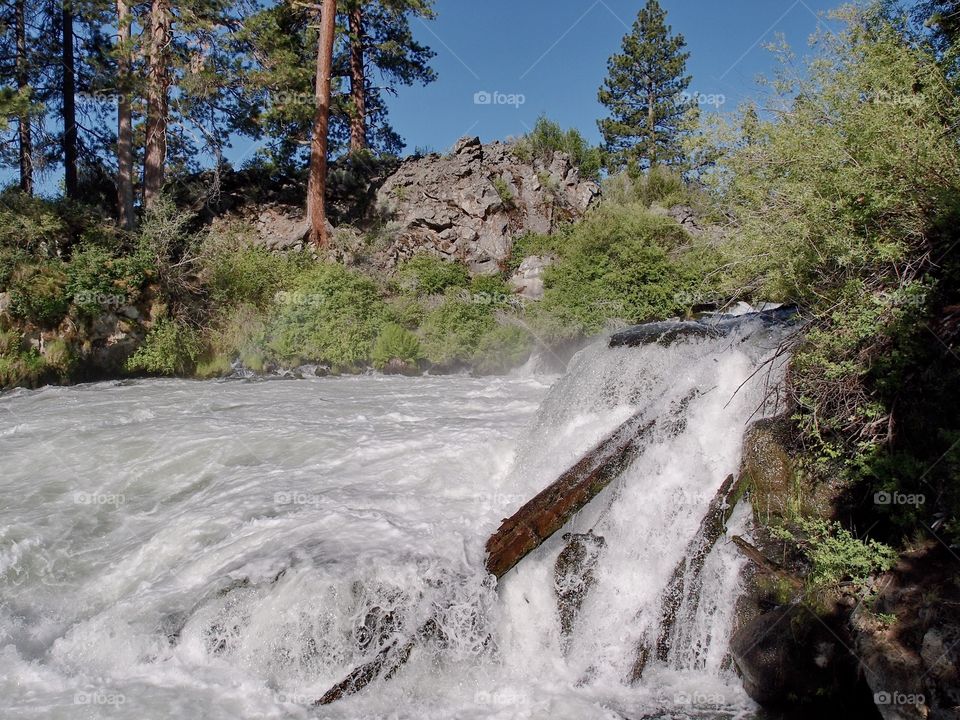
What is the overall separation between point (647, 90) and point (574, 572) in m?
34.3

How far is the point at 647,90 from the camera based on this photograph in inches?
1336

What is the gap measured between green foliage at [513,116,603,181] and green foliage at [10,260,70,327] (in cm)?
1454

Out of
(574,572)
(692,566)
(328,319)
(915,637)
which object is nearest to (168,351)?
(328,319)

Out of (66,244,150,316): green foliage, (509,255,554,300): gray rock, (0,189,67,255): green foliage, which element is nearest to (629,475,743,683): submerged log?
(509,255,554,300): gray rock

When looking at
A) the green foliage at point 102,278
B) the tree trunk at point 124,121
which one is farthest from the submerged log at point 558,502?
the tree trunk at point 124,121

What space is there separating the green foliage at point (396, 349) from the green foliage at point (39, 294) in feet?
21.1

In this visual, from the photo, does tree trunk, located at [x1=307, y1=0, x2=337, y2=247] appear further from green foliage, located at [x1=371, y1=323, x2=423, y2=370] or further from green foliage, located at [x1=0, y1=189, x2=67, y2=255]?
green foliage, located at [x1=0, y1=189, x2=67, y2=255]

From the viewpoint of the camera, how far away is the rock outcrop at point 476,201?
64.7ft

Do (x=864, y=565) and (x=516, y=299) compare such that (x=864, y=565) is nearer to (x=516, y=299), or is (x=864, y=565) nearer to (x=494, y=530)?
(x=494, y=530)

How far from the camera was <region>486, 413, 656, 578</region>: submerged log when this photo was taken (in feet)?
16.1

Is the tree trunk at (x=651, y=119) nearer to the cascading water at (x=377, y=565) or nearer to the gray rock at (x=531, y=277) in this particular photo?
the gray rock at (x=531, y=277)

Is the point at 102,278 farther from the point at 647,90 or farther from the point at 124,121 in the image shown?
the point at 647,90

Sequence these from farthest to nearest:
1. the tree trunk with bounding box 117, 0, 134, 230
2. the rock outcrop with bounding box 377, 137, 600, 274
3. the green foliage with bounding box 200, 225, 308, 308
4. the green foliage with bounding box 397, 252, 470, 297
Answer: the rock outcrop with bounding box 377, 137, 600, 274, the green foliage with bounding box 397, 252, 470, 297, the green foliage with bounding box 200, 225, 308, 308, the tree trunk with bounding box 117, 0, 134, 230

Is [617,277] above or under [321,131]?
under
